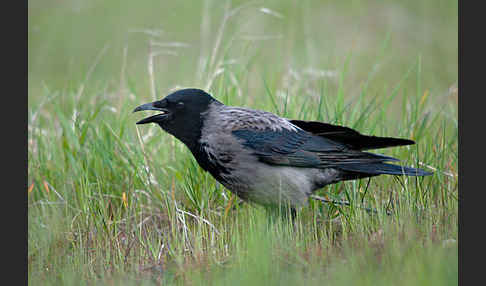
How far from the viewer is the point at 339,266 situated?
3674 millimetres

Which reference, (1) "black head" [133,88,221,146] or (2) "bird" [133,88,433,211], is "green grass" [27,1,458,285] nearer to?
(2) "bird" [133,88,433,211]

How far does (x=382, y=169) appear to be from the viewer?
192 inches

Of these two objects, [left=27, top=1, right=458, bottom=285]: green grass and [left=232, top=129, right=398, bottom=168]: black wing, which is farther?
[left=232, top=129, right=398, bottom=168]: black wing

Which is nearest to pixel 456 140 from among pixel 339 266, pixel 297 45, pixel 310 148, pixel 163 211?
pixel 310 148

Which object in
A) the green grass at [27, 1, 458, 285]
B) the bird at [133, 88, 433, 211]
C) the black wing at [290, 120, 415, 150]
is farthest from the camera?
the black wing at [290, 120, 415, 150]

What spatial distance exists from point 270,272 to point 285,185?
1.31 meters

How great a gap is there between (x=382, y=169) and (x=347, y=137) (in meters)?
0.51

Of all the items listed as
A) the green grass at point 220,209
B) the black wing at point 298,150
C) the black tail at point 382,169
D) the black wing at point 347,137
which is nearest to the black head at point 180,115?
the black wing at point 298,150

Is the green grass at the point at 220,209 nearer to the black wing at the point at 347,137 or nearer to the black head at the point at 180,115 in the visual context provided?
the black wing at the point at 347,137

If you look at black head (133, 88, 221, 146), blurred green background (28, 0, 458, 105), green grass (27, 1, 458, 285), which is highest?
blurred green background (28, 0, 458, 105)

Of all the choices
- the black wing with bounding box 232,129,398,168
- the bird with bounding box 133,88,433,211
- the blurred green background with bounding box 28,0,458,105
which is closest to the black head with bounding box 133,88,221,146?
the bird with bounding box 133,88,433,211

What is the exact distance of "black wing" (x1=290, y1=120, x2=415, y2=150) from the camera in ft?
16.3

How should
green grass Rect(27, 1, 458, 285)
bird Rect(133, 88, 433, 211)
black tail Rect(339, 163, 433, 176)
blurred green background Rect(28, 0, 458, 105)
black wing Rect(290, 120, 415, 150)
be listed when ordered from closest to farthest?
green grass Rect(27, 1, 458, 285) < black tail Rect(339, 163, 433, 176) < bird Rect(133, 88, 433, 211) < black wing Rect(290, 120, 415, 150) < blurred green background Rect(28, 0, 458, 105)

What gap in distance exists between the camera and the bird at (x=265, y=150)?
4840mm
